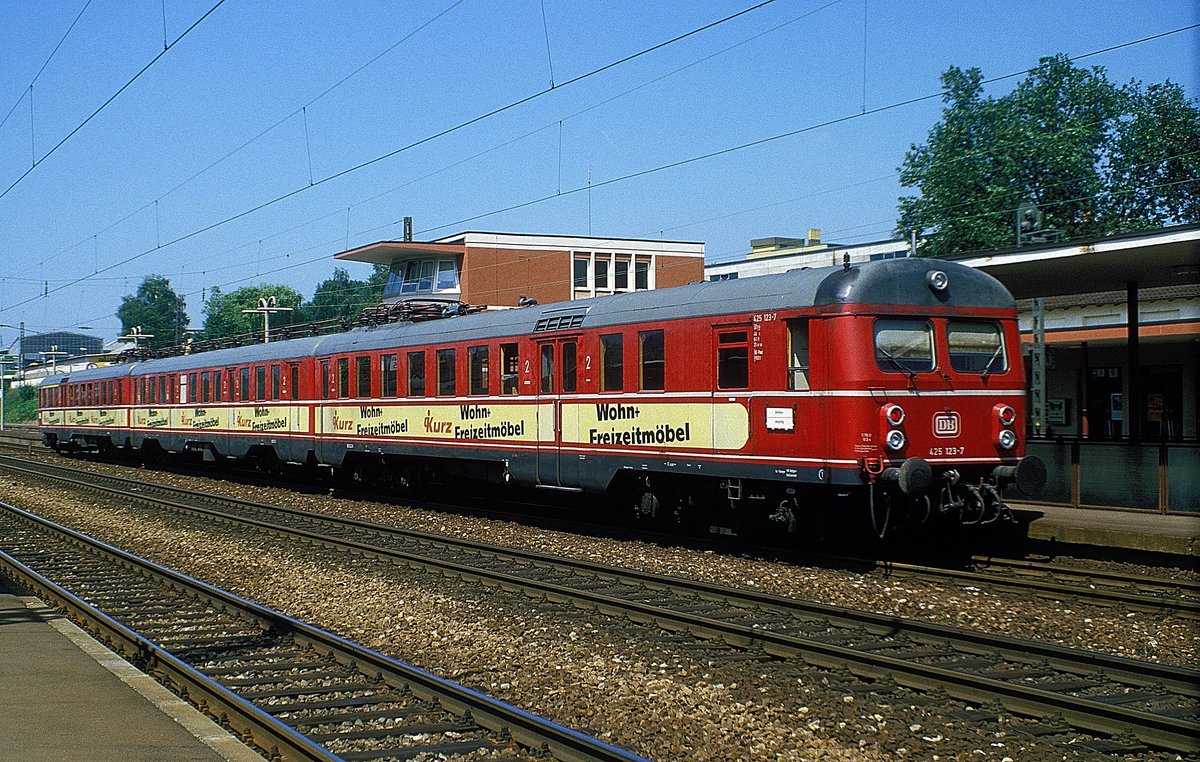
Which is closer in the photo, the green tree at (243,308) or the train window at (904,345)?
the train window at (904,345)

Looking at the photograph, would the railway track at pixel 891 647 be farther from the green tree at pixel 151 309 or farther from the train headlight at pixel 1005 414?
the green tree at pixel 151 309

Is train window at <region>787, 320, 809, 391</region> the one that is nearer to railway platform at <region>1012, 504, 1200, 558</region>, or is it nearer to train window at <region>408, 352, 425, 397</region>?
railway platform at <region>1012, 504, 1200, 558</region>

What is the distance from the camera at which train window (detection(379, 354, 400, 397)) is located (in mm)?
21922

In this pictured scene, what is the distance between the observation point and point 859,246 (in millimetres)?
63719

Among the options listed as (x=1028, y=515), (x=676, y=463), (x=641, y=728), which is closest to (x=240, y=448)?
(x=676, y=463)

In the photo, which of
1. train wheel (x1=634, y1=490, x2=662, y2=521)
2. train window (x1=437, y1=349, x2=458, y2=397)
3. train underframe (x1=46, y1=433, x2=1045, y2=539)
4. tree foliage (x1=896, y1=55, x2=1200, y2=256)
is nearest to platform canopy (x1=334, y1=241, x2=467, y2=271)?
tree foliage (x1=896, y1=55, x2=1200, y2=256)

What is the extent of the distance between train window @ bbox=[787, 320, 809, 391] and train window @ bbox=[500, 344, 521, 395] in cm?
581

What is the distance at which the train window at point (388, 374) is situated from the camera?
2192 centimetres

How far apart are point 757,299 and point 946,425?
259 cm

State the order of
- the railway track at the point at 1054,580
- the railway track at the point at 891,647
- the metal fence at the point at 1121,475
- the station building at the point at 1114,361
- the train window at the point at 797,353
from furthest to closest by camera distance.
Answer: the station building at the point at 1114,361, the metal fence at the point at 1121,475, the train window at the point at 797,353, the railway track at the point at 1054,580, the railway track at the point at 891,647

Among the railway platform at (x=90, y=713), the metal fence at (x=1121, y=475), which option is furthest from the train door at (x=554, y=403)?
the railway platform at (x=90, y=713)

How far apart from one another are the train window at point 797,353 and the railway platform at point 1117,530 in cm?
383

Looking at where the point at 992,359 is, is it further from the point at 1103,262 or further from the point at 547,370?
the point at 547,370

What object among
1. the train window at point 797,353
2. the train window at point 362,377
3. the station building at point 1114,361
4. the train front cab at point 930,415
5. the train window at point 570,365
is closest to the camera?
the train front cab at point 930,415
